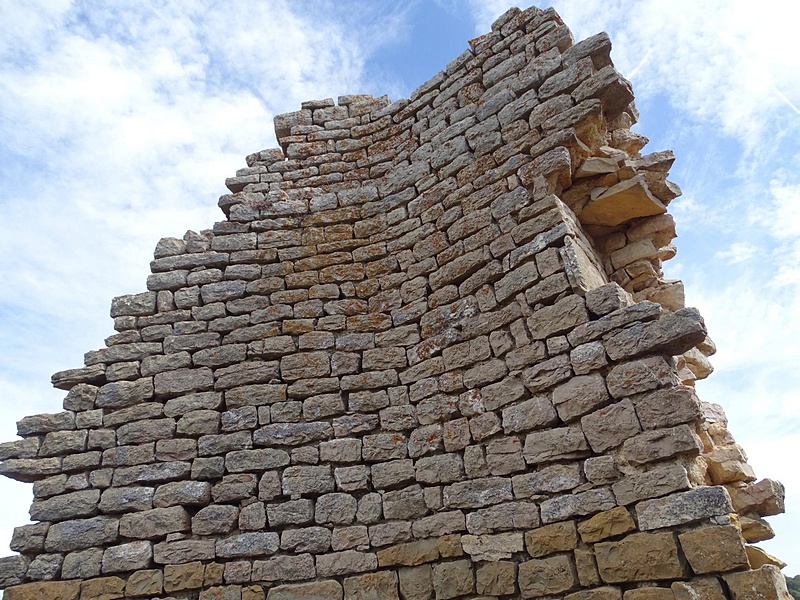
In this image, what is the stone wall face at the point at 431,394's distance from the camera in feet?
11.2

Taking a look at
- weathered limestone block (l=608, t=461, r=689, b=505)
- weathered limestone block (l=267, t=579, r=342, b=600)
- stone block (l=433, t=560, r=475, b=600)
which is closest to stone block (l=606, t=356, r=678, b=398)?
weathered limestone block (l=608, t=461, r=689, b=505)

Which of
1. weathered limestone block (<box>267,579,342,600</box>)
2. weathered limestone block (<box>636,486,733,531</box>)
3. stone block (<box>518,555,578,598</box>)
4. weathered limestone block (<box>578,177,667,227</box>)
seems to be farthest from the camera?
weathered limestone block (<box>578,177,667,227</box>)

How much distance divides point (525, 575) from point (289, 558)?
167cm

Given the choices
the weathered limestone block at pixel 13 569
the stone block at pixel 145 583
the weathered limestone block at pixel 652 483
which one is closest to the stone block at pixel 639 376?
the weathered limestone block at pixel 652 483

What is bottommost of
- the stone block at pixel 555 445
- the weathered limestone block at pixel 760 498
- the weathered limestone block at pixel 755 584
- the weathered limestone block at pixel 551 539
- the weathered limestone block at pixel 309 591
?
the weathered limestone block at pixel 755 584

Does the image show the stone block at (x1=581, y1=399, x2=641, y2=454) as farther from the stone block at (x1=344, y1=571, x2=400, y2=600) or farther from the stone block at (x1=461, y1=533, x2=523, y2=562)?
the stone block at (x1=344, y1=571, x2=400, y2=600)

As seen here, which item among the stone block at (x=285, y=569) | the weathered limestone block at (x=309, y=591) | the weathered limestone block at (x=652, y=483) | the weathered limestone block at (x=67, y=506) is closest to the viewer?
the weathered limestone block at (x=652, y=483)

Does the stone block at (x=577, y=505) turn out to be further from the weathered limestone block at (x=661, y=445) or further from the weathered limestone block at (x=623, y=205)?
the weathered limestone block at (x=623, y=205)

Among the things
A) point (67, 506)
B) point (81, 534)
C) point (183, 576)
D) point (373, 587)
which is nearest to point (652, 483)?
point (373, 587)

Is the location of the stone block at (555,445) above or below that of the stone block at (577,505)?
above

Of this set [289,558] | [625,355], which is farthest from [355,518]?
[625,355]

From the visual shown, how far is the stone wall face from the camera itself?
11.2 ft

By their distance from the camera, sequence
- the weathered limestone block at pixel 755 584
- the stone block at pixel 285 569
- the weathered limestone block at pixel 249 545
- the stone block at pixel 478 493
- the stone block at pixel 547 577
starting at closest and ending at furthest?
the weathered limestone block at pixel 755 584 < the stone block at pixel 547 577 < the stone block at pixel 478 493 < the stone block at pixel 285 569 < the weathered limestone block at pixel 249 545

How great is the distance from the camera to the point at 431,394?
433 cm
